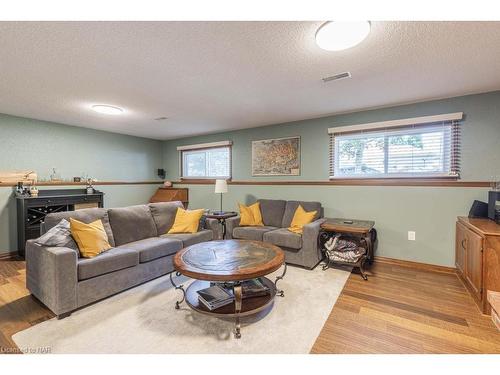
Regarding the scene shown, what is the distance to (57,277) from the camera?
1.97m

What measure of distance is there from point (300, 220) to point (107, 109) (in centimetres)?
317

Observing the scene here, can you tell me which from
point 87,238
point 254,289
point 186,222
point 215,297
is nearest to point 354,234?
point 254,289

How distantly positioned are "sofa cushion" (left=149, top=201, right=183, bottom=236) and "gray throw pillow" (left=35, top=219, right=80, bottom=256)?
109cm

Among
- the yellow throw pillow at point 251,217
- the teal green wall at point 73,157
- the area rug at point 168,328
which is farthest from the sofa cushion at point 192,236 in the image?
the teal green wall at point 73,157

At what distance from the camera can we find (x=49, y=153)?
4.07 meters

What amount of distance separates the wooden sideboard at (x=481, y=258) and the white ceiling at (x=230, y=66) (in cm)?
146

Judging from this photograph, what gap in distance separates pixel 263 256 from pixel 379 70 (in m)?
2.03

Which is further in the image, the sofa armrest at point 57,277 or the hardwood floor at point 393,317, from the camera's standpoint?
the sofa armrest at point 57,277

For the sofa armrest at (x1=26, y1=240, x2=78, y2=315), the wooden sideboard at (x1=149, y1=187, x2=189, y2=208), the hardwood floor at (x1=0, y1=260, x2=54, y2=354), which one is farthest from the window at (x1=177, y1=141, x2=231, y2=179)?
the hardwood floor at (x1=0, y1=260, x2=54, y2=354)

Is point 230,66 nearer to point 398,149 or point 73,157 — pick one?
point 398,149

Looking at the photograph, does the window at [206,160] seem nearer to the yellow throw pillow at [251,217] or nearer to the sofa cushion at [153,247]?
the yellow throw pillow at [251,217]

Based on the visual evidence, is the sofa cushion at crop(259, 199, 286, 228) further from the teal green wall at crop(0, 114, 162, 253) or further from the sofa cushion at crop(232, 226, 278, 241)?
the teal green wall at crop(0, 114, 162, 253)

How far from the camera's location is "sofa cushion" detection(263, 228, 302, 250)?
10.2ft

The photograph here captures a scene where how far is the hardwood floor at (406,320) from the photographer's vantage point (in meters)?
1.68
